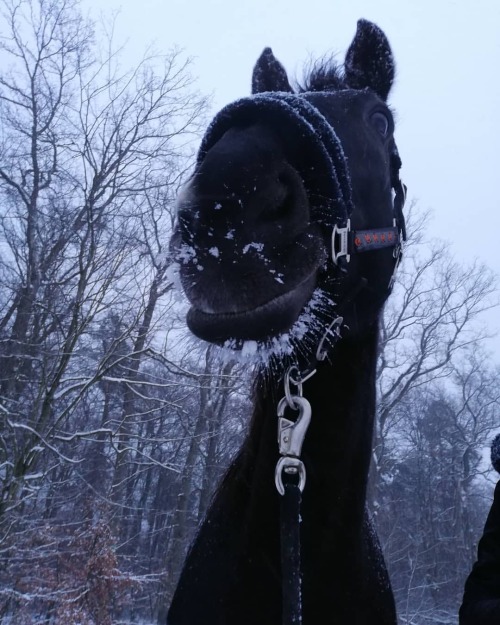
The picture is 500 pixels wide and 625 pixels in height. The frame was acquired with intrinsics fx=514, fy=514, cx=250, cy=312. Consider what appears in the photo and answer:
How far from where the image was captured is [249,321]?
4.67 ft

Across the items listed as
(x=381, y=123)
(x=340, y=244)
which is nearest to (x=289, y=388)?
(x=340, y=244)

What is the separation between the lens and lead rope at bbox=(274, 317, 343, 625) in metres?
→ 1.49

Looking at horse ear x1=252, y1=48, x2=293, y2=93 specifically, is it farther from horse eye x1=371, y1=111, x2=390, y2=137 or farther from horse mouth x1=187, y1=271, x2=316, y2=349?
horse mouth x1=187, y1=271, x2=316, y2=349

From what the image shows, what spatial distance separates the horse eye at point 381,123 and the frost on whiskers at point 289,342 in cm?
104

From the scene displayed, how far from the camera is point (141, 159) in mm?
12242

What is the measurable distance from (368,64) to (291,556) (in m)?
2.29

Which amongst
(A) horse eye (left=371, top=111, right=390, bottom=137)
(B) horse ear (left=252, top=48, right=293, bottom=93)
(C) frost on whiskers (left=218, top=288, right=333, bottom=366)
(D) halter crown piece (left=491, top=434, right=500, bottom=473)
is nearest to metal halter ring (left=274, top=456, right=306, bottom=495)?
(C) frost on whiskers (left=218, top=288, right=333, bottom=366)

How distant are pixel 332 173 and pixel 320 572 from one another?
1406mm

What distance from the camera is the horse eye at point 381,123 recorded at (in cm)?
235

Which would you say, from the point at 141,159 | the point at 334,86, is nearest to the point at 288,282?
the point at 334,86

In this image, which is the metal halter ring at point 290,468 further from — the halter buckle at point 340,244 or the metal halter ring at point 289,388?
the halter buckle at point 340,244

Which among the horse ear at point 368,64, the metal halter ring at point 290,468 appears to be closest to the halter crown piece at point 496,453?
the metal halter ring at point 290,468

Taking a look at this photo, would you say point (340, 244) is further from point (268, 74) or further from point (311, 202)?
point (268, 74)

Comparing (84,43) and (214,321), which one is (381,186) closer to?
(214,321)
